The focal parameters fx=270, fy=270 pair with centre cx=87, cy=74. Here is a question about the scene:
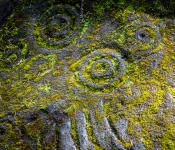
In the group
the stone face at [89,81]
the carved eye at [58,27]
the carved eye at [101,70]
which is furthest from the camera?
the carved eye at [58,27]

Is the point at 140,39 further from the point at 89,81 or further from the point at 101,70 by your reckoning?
the point at 89,81

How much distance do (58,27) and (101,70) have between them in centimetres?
98

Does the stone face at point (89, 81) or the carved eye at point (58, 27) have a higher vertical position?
the carved eye at point (58, 27)

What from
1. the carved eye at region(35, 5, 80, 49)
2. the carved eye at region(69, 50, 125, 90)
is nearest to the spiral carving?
the carved eye at region(69, 50, 125, 90)

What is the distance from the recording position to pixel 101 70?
296cm

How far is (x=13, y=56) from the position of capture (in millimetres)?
3504

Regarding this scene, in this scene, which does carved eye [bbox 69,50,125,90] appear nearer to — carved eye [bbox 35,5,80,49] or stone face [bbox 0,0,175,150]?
stone face [bbox 0,0,175,150]

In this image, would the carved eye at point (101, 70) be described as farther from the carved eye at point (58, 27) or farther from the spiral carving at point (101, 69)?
the carved eye at point (58, 27)

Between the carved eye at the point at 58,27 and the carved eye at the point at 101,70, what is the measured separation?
485mm

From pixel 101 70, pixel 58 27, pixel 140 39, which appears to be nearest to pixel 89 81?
pixel 101 70

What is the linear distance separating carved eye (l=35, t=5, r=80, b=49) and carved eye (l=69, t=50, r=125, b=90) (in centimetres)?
48

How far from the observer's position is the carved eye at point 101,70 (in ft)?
9.46

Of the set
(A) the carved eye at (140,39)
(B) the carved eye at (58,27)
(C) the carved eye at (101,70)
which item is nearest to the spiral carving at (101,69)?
(C) the carved eye at (101,70)

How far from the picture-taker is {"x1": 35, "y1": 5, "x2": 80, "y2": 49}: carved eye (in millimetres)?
3428
